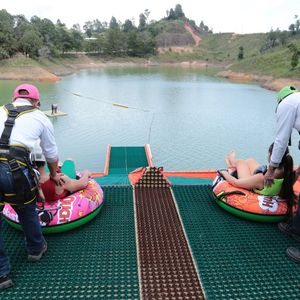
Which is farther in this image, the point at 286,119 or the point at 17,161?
the point at 286,119

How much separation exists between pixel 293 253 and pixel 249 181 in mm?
993

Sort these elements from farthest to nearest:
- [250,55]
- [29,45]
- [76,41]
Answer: [250,55] → [76,41] → [29,45]

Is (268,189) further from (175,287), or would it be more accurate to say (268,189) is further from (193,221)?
(175,287)

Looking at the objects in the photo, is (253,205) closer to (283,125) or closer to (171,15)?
(283,125)

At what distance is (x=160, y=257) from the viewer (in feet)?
9.89

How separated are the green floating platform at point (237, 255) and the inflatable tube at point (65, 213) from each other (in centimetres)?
113

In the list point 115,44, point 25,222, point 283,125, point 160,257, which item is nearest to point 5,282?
point 25,222

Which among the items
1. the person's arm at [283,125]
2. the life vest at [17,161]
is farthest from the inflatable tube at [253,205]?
the life vest at [17,161]

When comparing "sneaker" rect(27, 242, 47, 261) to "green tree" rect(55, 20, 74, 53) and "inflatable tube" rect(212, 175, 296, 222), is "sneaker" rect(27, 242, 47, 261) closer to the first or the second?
"inflatable tube" rect(212, 175, 296, 222)

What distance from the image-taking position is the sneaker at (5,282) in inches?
98.7

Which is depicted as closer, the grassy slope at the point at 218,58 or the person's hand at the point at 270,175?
the person's hand at the point at 270,175

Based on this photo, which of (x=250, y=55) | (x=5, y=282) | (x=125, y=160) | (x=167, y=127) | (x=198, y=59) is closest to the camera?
(x=5, y=282)

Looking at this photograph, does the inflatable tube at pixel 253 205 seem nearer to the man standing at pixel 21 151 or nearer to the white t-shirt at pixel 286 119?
the white t-shirt at pixel 286 119

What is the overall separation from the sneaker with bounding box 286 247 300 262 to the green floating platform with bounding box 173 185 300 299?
0.16 ft
